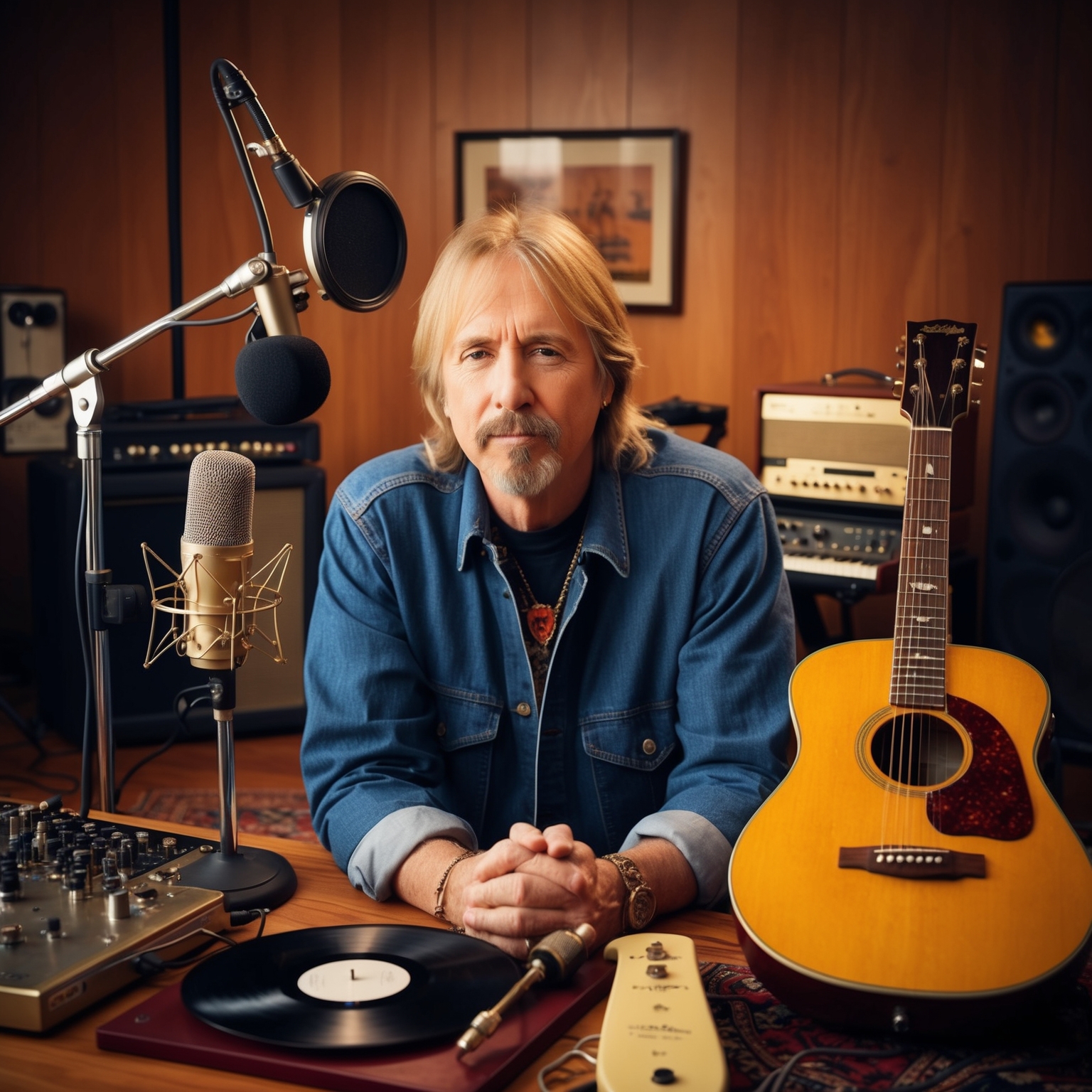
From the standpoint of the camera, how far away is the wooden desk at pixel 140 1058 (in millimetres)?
907

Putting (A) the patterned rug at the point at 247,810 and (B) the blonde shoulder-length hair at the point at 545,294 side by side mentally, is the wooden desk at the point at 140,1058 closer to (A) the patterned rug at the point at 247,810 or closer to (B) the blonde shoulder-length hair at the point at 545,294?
(B) the blonde shoulder-length hair at the point at 545,294

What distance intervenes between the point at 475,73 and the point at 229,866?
324cm

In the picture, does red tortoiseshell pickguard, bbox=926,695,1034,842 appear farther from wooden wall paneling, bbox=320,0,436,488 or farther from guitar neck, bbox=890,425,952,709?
wooden wall paneling, bbox=320,0,436,488

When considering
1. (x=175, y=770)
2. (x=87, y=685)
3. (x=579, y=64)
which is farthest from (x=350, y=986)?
(x=579, y=64)

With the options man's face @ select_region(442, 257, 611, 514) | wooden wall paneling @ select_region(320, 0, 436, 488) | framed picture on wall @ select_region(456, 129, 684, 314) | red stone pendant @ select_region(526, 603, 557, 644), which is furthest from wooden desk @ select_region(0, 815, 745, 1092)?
wooden wall paneling @ select_region(320, 0, 436, 488)

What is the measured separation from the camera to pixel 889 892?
1.04m

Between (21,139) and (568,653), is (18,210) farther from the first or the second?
(568,653)

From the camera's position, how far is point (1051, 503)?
2955 mm

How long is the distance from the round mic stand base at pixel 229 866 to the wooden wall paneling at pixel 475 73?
9.90ft

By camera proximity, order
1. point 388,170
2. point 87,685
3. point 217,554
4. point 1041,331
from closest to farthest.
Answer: point 217,554 < point 87,685 < point 1041,331 < point 388,170

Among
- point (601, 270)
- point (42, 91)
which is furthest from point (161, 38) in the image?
point (601, 270)

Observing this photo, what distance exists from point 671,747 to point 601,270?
24.1 inches

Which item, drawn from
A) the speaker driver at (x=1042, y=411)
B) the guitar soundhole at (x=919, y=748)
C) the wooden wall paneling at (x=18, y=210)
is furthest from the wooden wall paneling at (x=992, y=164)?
the wooden wall paneling at (x=18, y=210)

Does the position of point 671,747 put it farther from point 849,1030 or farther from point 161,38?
point 161,38
